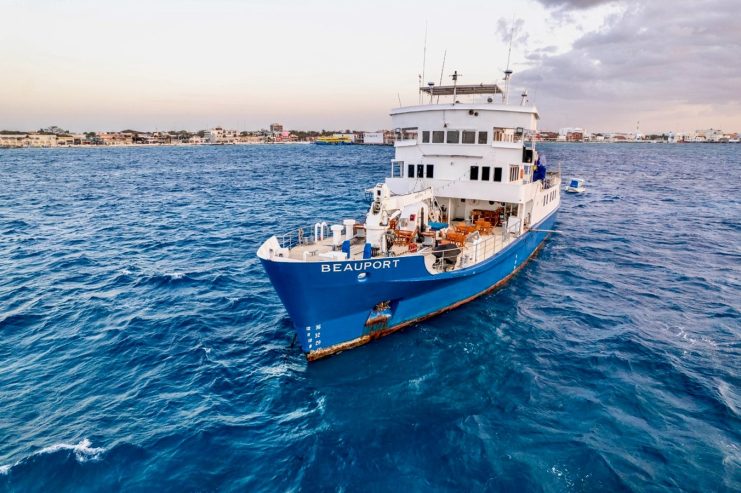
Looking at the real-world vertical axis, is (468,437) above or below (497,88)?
below

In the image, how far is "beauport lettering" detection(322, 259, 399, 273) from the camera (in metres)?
13.6

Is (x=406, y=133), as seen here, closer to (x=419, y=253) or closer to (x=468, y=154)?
(x=468, y=154)

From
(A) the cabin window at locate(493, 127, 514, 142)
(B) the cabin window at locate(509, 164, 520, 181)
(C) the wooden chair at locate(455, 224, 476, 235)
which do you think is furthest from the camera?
(A) the cabin window at locate(493, 127, 514, 142)

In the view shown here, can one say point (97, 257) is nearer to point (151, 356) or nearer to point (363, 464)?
point (151, 356)

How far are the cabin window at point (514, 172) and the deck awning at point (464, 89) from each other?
528cm

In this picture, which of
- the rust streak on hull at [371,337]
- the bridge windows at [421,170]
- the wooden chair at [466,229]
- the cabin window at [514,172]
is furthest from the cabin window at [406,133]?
the rust streak on hull at [371,337]

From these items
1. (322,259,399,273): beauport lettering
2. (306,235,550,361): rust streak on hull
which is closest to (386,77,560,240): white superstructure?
(306,235,550,361): rust streak on hull

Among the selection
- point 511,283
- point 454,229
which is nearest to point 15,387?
point 454,229

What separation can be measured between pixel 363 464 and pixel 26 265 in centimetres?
2584

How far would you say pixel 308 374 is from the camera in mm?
13898

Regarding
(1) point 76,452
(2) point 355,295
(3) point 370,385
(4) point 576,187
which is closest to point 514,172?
(2) point 355,295

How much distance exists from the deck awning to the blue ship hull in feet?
40.4

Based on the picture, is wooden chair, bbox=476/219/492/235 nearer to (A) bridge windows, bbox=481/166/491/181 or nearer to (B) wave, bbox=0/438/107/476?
(A) bridge windows, bbox=481/166/491/181

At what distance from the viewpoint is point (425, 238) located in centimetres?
1933
